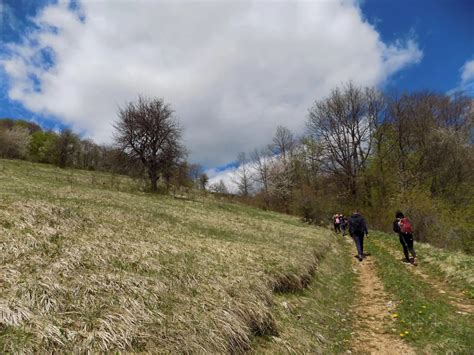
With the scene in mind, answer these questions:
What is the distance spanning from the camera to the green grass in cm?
664

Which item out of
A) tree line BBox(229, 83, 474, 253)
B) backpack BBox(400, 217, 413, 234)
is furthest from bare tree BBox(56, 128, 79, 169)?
backpack BBox(400, 217, 413, 234)

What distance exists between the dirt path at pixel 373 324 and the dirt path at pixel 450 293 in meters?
1.86

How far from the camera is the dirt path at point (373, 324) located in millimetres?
6884

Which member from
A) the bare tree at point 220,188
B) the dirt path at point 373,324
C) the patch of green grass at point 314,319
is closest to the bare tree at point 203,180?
the bare tree at point 220,188

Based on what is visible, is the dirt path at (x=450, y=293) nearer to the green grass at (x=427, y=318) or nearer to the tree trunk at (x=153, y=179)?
the green grass at (x=427, y=318)

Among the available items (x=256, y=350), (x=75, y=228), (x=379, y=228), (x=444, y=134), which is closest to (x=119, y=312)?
(x=256, y=350)

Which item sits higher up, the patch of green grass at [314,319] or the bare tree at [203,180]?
the bare tree at [203,180]

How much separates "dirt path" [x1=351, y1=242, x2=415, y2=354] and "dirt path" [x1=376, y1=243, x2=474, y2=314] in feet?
6.11

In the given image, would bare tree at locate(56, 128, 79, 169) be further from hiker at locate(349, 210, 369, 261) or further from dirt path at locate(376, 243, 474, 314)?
dirt path at locate(376, 243, 474, 314)

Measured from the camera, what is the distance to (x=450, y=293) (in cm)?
1070

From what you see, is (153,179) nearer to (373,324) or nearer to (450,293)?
(450,293)

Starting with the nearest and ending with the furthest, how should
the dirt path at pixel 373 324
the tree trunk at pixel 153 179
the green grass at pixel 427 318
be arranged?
the green grass at pixel 427 318 → the dirt path at pixel 373 324 → the tree trunk at pixel 153 179

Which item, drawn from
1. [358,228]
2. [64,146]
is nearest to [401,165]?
[358,228]

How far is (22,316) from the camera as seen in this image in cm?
423
